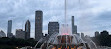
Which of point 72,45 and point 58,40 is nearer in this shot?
point 72,45

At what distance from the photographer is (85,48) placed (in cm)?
2638

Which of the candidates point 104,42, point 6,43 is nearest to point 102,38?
point 104,42

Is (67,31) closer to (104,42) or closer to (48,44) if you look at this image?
(48,44)

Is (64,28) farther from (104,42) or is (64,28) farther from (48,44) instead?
(104,42)

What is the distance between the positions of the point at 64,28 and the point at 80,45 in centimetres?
612

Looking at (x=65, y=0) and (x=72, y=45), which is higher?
(x=65, y=0)

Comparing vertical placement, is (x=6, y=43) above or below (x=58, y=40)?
below

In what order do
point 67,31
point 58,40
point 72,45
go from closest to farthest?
1. point 72,45
2. point 58,40
3. point 67,31

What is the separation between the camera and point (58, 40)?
2759 centimetres

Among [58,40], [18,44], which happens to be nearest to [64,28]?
[58,40]

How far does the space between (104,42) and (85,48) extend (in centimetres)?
A: 7272

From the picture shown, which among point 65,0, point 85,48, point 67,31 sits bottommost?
point 85,48

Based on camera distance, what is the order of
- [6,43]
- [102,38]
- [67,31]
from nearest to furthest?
[67,31] → [6,43] → [102,38]

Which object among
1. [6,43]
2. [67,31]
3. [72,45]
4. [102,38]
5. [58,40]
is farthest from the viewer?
[102,38]
